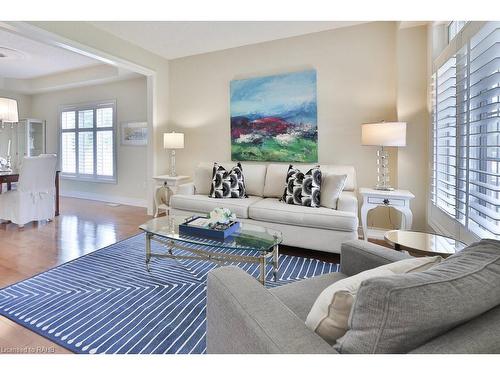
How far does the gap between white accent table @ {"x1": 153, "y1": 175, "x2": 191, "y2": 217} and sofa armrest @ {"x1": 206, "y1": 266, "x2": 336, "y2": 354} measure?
3.46 metres

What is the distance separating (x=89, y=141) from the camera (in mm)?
6219

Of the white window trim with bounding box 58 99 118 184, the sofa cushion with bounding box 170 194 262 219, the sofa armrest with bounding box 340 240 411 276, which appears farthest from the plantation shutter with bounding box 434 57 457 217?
the white window trim with bounding box 58 99 118 184

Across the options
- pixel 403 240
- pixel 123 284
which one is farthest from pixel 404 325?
pixel 123 284

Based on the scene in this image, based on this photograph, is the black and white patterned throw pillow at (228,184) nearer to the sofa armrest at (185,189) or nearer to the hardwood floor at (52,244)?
the sofa armrest at (185,189)

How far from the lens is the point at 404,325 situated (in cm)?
63

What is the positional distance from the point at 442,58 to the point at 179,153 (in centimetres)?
381

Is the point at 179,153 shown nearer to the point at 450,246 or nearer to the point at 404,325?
the point at 450,246

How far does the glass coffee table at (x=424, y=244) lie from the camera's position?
1764 millimetres

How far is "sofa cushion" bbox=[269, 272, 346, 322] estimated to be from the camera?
1.18m

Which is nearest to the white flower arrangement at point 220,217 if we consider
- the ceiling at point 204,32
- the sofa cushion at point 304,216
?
the sofa cushion at point 304,216

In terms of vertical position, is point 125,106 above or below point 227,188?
above

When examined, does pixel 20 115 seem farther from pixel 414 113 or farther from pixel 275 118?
pixel 414 113

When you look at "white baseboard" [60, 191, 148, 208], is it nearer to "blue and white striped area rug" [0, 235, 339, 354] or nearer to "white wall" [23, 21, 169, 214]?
"white wall" [23, 21, 169, 214]

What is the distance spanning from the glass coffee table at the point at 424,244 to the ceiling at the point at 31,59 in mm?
5269
